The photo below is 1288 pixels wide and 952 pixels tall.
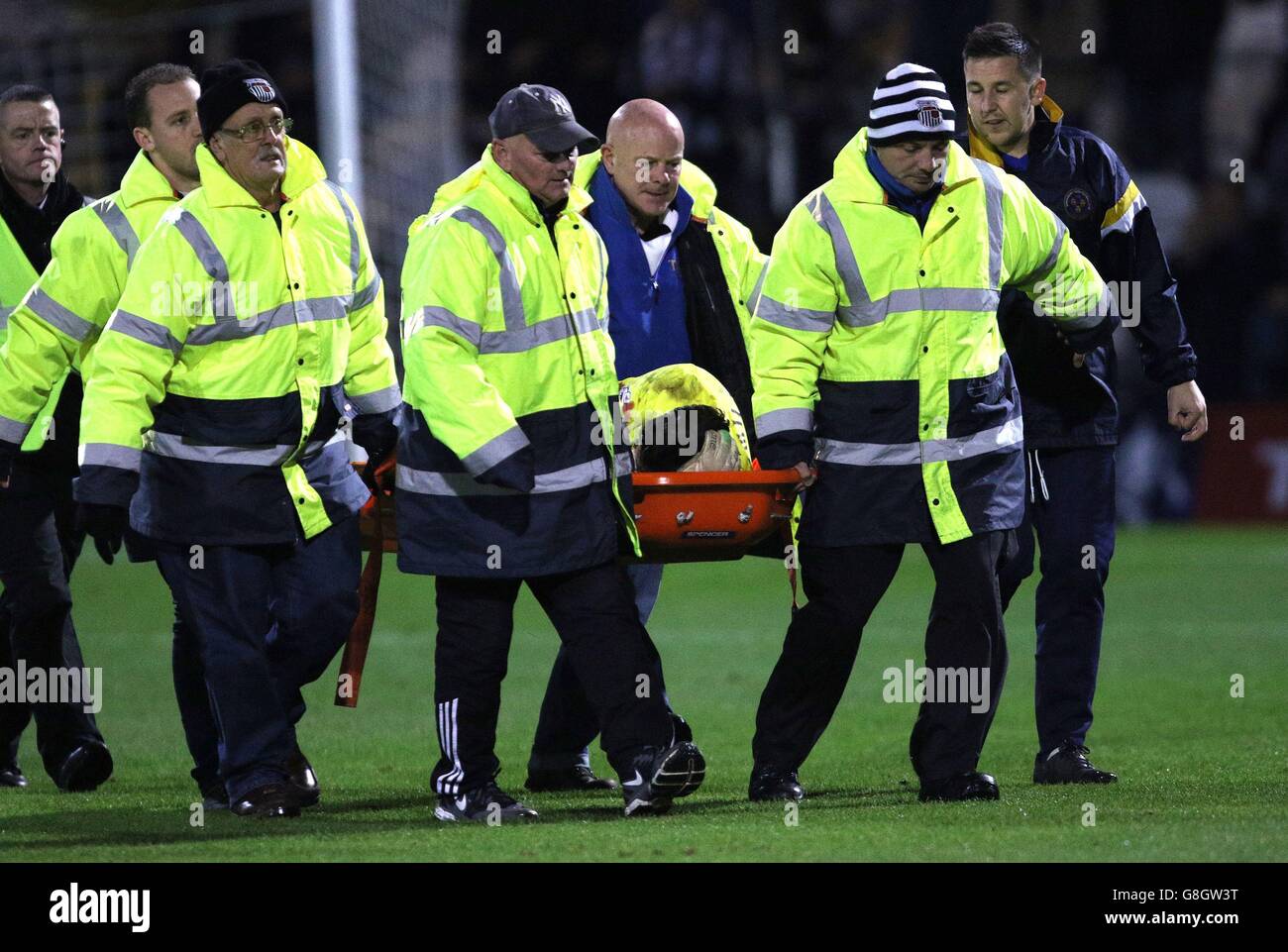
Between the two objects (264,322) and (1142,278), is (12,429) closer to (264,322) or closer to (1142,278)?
(264,322)

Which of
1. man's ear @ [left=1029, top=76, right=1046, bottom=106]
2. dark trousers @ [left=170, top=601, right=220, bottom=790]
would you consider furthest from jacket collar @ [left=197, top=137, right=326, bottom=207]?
man's ear @ [left=1029, top=76, right=1046, bottom=106]

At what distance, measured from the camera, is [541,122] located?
5.95 m

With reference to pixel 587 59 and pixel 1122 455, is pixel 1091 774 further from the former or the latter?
pixel 587 59

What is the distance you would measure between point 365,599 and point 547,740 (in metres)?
0.72

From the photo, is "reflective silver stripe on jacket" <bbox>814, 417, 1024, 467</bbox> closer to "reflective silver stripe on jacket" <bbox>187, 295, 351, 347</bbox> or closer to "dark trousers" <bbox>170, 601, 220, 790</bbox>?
"reflective silver stripe on jacket" <bbox>187, 295, 351, 347</bbox>

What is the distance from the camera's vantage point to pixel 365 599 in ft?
22.0

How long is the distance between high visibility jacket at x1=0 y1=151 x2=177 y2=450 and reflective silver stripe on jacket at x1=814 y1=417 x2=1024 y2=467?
211cm

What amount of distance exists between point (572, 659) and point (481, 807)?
47 centimetres

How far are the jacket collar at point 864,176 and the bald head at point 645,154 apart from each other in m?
0.67

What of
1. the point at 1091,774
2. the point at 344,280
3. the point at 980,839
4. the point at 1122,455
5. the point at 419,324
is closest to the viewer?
the point at 980,839

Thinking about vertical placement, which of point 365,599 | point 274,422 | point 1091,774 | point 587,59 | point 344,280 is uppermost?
point 587,59

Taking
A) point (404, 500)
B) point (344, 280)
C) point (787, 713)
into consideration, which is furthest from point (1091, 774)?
point (344, 280)

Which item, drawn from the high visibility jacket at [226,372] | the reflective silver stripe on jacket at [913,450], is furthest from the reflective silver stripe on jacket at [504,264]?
the reflective silver stripe on jacket at [913,450]

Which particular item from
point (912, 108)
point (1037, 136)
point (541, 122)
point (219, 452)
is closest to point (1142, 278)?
point (1037, 136)
